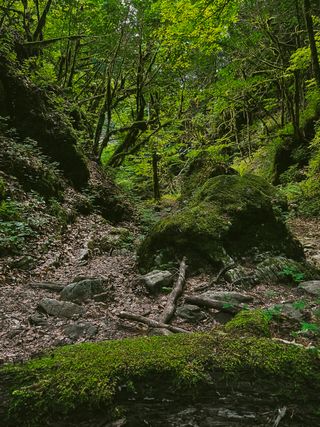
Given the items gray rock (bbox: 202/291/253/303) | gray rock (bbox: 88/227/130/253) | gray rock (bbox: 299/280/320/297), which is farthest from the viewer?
gray rock (bbox: 88/227/130/253)

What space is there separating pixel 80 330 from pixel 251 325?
6.56 ft

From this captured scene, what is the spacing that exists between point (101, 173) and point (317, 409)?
1236 cm

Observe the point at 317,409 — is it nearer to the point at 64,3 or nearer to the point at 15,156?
the point at 15,156

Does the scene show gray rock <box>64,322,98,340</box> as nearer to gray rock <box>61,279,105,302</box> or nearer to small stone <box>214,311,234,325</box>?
gray rock <box>61,279,105,302</box>

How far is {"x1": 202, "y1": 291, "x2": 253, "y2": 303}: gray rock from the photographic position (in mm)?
4781

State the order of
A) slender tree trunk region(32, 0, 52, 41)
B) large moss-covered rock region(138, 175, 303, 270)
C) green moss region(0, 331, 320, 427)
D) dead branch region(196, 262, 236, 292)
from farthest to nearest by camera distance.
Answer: slender tree trunk region(32, 0, 52, 41)
large moss-covered rock region(138, 175, 303, 270)
dead branch region(196, 262, 236, 292)
green moss region(0, 331, 320, 427)

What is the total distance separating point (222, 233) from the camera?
21.3ft

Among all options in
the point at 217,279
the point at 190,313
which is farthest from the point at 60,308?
the point at 217,279

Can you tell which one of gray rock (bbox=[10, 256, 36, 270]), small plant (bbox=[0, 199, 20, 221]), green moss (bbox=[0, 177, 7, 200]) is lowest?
gray rock (bbox=[10, 256, 36, 270])

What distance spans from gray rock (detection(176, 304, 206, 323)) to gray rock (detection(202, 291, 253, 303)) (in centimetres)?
30

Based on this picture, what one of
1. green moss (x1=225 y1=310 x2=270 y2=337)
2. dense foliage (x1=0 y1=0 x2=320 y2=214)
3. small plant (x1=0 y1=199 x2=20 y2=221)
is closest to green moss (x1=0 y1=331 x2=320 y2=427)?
green moss (x1=225 y1=310 x2=270 y2=337)

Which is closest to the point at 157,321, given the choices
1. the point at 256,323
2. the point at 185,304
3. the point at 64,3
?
the point at 185,304

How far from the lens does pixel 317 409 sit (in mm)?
2209

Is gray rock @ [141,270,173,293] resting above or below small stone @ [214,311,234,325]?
above
